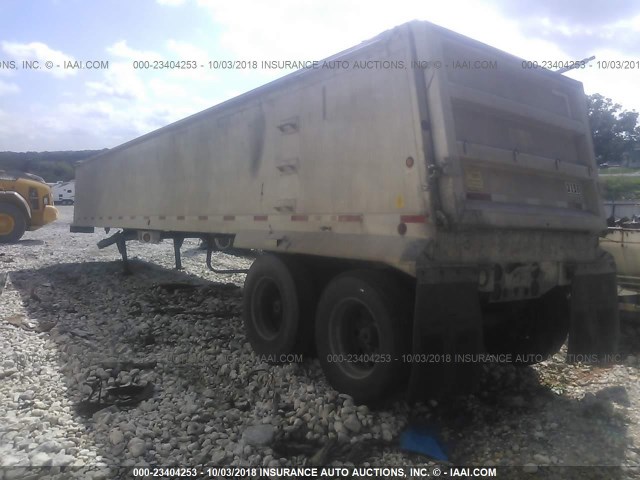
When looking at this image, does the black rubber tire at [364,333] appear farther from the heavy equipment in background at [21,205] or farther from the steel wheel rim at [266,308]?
the heavy equipment in background at [21,205]

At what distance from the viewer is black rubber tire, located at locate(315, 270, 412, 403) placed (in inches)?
144

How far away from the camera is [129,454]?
11.1 ft

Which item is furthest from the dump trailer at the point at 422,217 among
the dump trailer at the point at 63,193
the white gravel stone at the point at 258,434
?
the dump trailer at the point at 63,193

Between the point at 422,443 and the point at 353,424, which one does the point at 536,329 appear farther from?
the point at 353,424

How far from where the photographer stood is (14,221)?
52.6 ft

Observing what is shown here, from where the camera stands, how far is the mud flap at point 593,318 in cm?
438

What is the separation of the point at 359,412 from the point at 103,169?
10151 millimetres

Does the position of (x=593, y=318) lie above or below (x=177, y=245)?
below

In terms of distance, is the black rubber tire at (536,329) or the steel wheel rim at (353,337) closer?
the steel wheel rim at (353,337)

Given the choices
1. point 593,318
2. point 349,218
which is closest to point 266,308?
point 349,218

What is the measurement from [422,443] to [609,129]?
21.7 metres

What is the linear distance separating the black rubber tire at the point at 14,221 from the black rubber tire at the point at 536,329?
1601 cm

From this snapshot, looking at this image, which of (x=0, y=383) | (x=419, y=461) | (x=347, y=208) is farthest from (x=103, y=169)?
(x=419, y=461)

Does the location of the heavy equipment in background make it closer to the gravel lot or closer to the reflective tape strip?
the gravel lot
